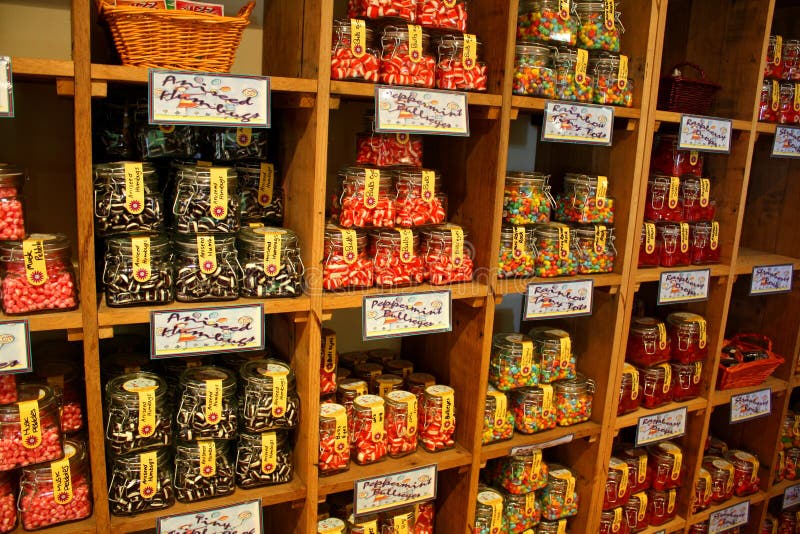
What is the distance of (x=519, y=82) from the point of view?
6.19 feet

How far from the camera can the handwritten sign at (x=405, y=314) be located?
1.76 m

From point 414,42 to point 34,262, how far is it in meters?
1.06

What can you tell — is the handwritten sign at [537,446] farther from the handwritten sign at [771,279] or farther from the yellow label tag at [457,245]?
the handwritten sign at [771,279]

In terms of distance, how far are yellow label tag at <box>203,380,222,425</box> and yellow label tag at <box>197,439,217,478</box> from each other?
0.18 ft

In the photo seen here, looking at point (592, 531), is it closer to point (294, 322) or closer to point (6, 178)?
point (294, 322)

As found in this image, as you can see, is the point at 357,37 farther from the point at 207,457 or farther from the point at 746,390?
the point at 746,390

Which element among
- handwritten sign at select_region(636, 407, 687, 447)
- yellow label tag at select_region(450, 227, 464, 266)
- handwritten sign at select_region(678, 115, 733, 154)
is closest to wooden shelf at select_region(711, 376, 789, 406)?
handwritten sign at select_region(636, 407, 687, 447)

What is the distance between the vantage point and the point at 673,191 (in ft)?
7.59

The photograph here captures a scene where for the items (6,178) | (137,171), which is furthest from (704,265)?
(6,178)

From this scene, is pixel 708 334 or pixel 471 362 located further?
pixel 708 334

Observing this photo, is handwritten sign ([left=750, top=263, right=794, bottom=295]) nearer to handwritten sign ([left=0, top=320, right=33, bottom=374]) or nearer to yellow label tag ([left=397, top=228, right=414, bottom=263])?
yellow label tag ([left=397, top=228, right=414, bottom=263])

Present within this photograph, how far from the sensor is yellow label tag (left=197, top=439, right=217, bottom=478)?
1653 mm

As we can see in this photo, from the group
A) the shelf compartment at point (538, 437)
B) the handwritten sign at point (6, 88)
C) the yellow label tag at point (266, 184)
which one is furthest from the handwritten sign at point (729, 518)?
the handwritten sign at point (6, 88)

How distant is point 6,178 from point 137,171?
26 centimetres
